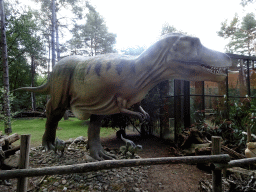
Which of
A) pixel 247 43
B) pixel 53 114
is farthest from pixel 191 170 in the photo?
pixel 247 43

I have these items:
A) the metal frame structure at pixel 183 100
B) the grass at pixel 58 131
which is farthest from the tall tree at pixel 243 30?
the grass at pixel 58 131

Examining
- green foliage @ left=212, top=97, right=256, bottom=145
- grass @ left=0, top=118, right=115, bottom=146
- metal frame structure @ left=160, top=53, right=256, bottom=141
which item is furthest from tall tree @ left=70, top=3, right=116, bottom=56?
green foliage @ left=212, top=97, right=256, bottom=145

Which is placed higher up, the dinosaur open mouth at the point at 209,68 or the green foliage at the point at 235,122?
the dinosaur open mouth at the point at 209,68

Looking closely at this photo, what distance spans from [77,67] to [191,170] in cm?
284

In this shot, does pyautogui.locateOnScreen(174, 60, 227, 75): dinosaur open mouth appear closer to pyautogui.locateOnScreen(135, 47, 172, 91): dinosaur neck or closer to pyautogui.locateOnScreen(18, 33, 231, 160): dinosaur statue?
pyautogui.locateOnScreen(18, 33, 231, 160): dinosaur statue

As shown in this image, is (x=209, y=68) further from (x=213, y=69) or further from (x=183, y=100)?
(x=183, y=100)

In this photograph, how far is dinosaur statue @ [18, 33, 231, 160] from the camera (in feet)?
5.77

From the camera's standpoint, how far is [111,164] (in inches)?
58.6

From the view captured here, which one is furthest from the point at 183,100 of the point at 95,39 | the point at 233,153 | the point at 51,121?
the point at 95,39

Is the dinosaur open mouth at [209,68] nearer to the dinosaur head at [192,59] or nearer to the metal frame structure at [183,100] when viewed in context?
the dinosaur head at [192,59]

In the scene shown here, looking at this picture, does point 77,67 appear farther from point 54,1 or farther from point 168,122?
point 54,1

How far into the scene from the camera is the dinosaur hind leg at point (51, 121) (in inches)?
104

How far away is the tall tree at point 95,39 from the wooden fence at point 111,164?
1045 cm

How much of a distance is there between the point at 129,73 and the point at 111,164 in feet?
3.35
